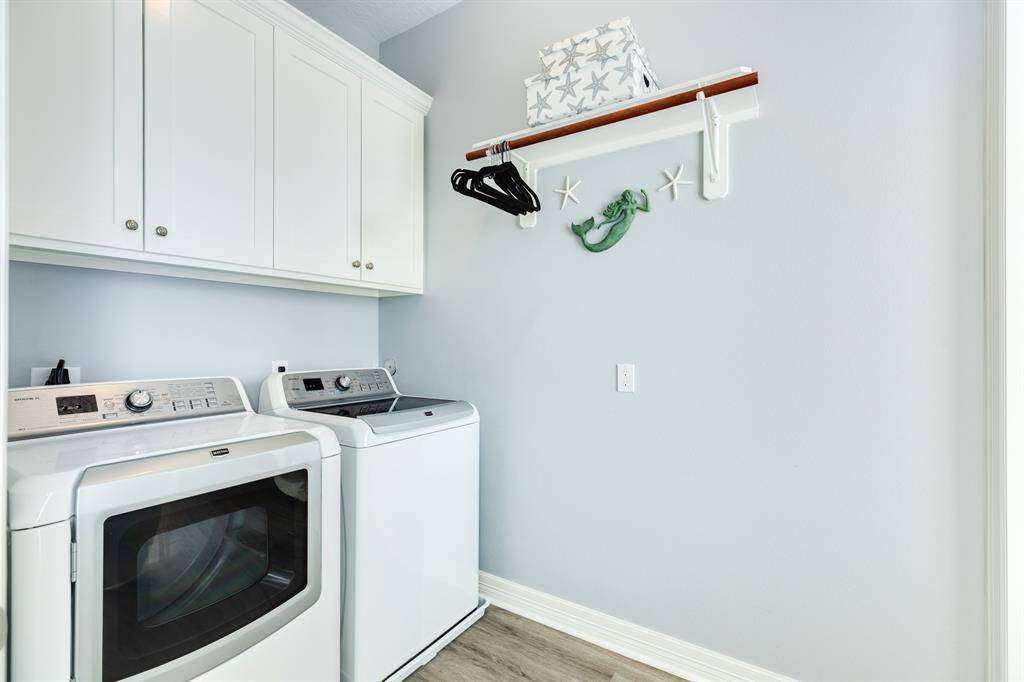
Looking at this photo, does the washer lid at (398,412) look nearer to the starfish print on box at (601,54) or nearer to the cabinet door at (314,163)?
the cabinet door at (314,163)

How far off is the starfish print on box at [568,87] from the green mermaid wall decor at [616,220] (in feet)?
1.32

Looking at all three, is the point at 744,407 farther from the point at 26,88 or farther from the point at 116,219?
the point at 26,88

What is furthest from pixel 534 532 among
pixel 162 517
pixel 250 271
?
pixel 250 271

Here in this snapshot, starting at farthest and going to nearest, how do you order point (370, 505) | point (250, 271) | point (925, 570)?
point (250, 271)
point (370, 505)
point (925, 570)

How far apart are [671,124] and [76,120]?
70.7 inches

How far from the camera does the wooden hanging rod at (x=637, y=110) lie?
1434 mm

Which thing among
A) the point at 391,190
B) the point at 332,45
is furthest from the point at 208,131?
the point at 391,190

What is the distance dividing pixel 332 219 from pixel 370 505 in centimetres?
114

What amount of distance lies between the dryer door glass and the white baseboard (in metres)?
1.05

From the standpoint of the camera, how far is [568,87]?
1702mm

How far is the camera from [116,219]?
1413 millimetres

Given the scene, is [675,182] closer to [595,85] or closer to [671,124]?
[671,124]

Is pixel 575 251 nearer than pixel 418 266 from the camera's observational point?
Yes

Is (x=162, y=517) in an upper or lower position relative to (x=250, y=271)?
lower
